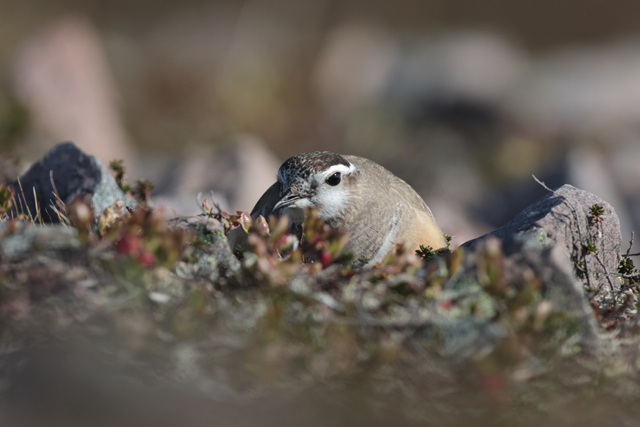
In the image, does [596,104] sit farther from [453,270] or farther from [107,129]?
[453,270]

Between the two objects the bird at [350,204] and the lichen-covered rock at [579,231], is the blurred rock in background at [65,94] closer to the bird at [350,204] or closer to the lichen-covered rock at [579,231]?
the bird at [350,204]

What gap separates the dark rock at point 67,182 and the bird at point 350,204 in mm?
1722

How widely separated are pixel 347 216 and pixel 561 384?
111 inches

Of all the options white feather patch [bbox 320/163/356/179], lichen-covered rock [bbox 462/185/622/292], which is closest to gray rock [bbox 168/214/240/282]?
white feather patch [bbox 320/163/356/179]

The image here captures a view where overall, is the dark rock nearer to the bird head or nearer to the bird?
the bird

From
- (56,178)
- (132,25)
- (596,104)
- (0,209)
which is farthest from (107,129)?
(596,104)

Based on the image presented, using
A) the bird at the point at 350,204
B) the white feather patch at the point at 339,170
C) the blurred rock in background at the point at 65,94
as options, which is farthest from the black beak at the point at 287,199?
the blurred rock in background at the point at 65,94

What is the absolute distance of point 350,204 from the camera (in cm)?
616

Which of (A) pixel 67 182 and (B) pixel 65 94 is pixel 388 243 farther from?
(B) pixel 65 94

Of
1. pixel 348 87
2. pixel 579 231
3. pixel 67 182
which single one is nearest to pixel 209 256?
pixel 67 182

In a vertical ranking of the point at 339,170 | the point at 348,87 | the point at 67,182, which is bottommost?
the point at 67,182

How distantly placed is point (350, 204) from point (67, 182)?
10.4 feet

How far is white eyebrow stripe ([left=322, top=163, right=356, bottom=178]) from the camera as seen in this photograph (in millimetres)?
6008

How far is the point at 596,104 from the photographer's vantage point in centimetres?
2186
